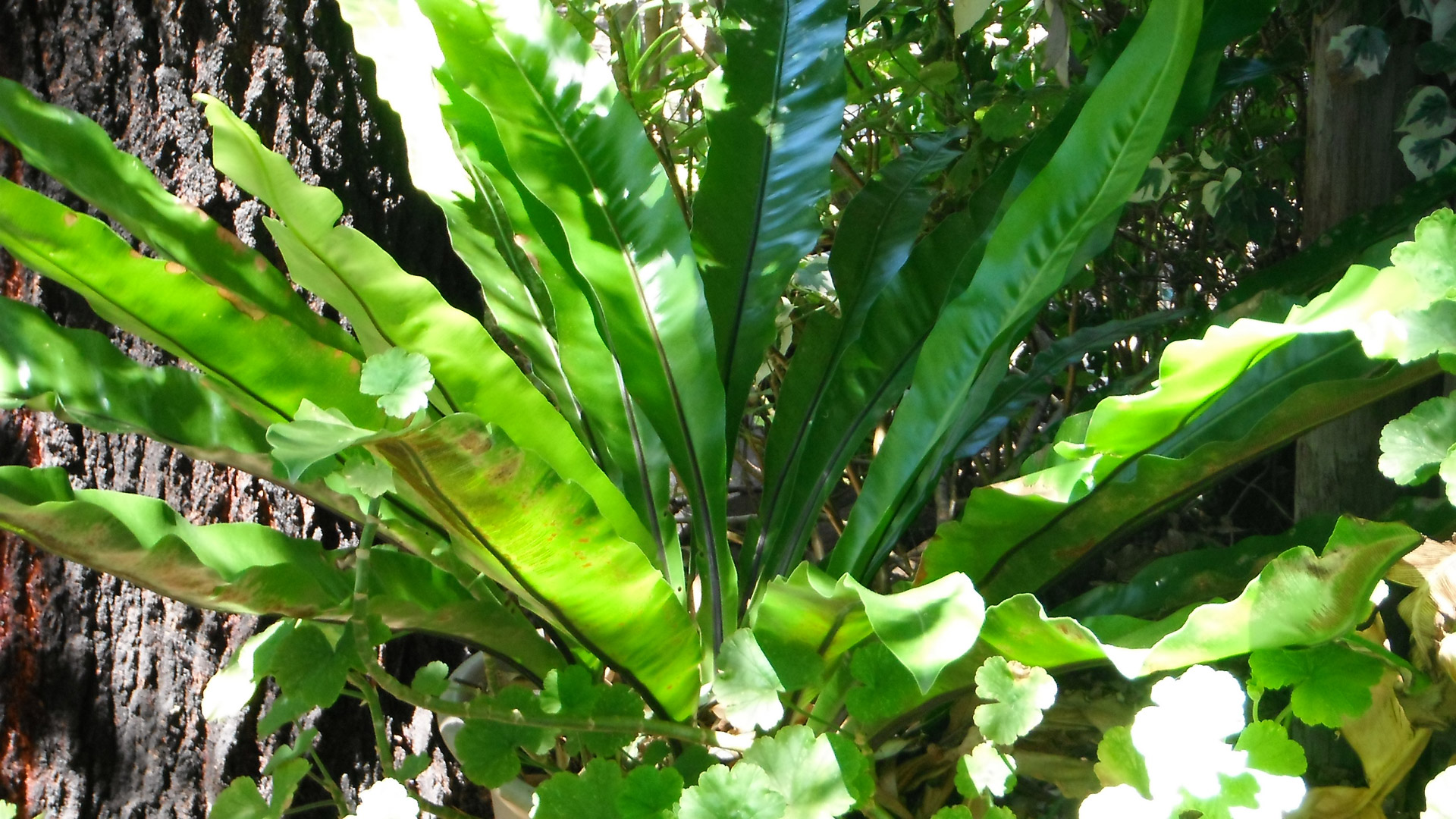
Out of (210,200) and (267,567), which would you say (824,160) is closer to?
(267,567)

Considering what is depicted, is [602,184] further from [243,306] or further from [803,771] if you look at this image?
[803,771]

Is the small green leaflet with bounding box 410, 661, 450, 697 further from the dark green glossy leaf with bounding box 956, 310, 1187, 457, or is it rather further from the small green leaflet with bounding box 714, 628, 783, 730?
the dark green glossy leaf with bounding box 956, 310, 1187, 457

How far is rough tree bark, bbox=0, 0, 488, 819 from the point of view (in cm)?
90

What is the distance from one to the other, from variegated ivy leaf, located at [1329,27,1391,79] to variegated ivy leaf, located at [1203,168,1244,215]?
0.14 meters

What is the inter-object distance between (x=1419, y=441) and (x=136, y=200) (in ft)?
2.26

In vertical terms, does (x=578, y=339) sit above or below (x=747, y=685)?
above

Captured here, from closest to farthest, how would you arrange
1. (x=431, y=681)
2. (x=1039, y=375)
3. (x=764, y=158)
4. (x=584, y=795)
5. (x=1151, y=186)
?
(x=584, y=795) → (x=431, y=681) → (x=764, y=158) → (x=1039, y=375) → (x=1151, y=186)

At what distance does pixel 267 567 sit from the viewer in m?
0.51

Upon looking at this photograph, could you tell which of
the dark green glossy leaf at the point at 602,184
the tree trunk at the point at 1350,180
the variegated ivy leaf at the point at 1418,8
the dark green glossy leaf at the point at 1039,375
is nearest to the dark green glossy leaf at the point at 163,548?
the dark green glossy leaf at the point at 602,184

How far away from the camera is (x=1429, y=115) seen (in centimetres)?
78

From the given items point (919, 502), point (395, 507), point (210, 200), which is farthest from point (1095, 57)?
point (210, 200)

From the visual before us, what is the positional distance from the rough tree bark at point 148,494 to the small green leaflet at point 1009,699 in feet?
2.04

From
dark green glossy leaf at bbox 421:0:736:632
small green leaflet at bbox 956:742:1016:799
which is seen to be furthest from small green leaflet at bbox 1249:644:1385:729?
dark green glossy leaf at bbox 421:0:736:632

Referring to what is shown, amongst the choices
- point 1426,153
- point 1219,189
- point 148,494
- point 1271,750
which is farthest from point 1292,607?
point 148,494
